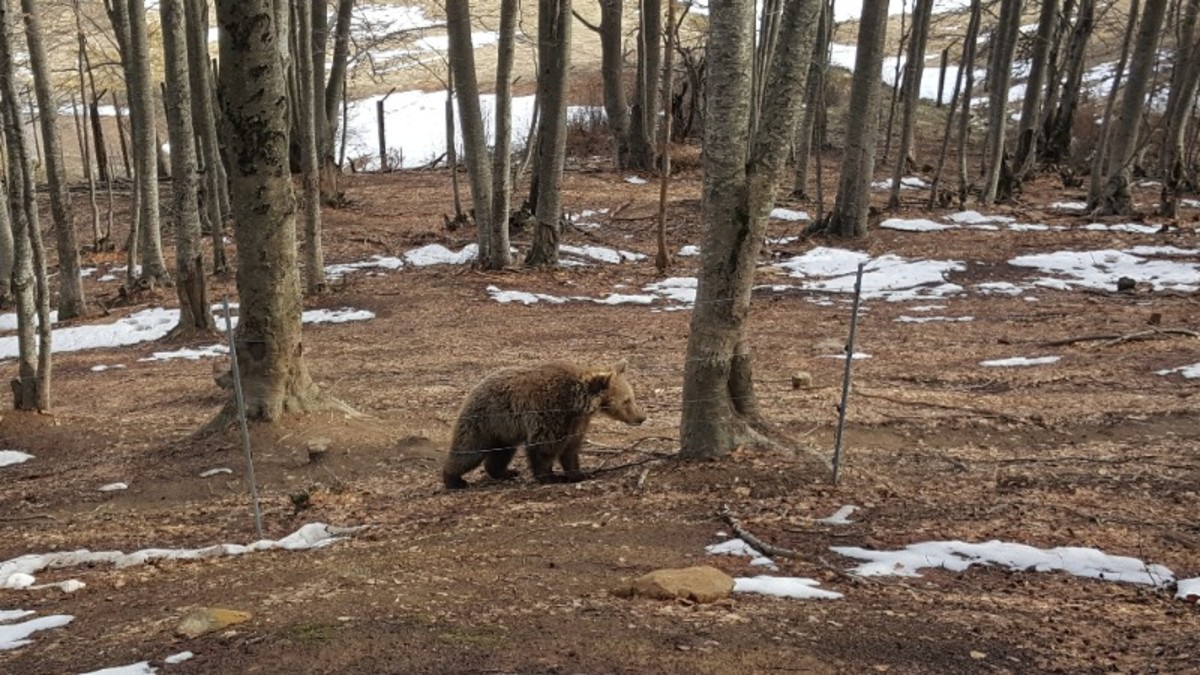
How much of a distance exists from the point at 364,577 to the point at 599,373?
266 centimetres

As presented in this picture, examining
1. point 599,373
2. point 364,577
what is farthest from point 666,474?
point 364,577

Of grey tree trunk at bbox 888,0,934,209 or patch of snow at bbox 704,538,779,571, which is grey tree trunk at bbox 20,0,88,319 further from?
grey tree trunk at bbox 888,0,934,209

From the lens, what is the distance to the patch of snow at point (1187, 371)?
9219 mm

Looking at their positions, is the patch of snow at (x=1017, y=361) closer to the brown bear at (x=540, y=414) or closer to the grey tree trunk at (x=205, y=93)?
the brown bear at (x=540, y=414)

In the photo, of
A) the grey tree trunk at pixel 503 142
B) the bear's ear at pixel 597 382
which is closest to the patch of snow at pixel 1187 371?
the bear's ear at pixel 597 382

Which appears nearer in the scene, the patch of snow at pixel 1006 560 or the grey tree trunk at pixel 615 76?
the patch of snow at pixel 1006 560

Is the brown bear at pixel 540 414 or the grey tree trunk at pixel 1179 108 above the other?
the grey tree trunk at pixel 1179 108

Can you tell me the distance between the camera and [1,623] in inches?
189

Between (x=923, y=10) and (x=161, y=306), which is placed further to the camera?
(x=923, y=10)

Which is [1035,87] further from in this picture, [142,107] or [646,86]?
[142,107]

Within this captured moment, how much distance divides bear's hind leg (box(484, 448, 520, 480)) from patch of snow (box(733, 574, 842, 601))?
115 inches

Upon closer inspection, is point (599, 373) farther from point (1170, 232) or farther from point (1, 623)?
point (1170, 232)

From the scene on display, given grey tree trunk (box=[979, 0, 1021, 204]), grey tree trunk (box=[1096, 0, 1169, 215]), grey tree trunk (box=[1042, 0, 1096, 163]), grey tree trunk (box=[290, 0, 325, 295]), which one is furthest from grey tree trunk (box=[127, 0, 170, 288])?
grey tree trunk (box=[1042, 0, 1096, 163])

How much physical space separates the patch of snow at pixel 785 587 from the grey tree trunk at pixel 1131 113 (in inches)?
719
